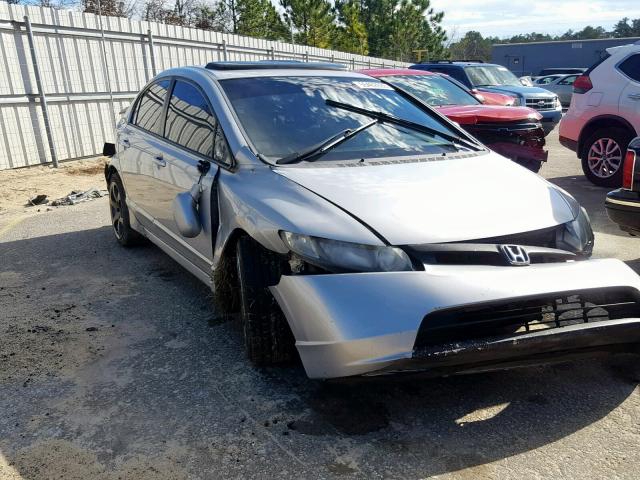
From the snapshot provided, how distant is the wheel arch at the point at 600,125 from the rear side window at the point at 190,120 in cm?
610

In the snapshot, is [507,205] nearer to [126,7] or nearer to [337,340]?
[337,340]

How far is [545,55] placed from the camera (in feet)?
179

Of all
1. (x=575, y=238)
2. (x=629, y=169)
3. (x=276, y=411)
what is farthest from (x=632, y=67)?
(x=276, y=411)

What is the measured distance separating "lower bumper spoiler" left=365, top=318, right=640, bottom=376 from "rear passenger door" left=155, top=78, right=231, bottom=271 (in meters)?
1.49

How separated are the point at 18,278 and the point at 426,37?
48726 millimetres

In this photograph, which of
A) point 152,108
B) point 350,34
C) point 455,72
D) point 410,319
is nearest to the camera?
point 410,319

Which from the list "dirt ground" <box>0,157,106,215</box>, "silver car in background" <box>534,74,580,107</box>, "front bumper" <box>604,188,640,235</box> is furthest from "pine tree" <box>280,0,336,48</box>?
"front bumper" <box>604,188,640,235</box>

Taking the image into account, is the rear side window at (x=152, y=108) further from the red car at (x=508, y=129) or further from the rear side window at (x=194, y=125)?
the red car at (x=508, y=129)

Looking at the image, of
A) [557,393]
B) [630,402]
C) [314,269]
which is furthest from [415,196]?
[630,402]

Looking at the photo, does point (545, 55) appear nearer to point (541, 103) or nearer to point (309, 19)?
point (309, 19)

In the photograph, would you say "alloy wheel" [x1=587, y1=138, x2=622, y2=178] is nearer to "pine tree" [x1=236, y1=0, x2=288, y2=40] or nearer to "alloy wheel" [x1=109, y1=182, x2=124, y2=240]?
"alloy wheel" [x1=109, y1=182, x2=124, y2=240]

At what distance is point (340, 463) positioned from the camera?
2.30m

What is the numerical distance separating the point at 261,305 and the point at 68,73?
9.39 metres

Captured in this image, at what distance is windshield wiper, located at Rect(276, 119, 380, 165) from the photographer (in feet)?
10.3
